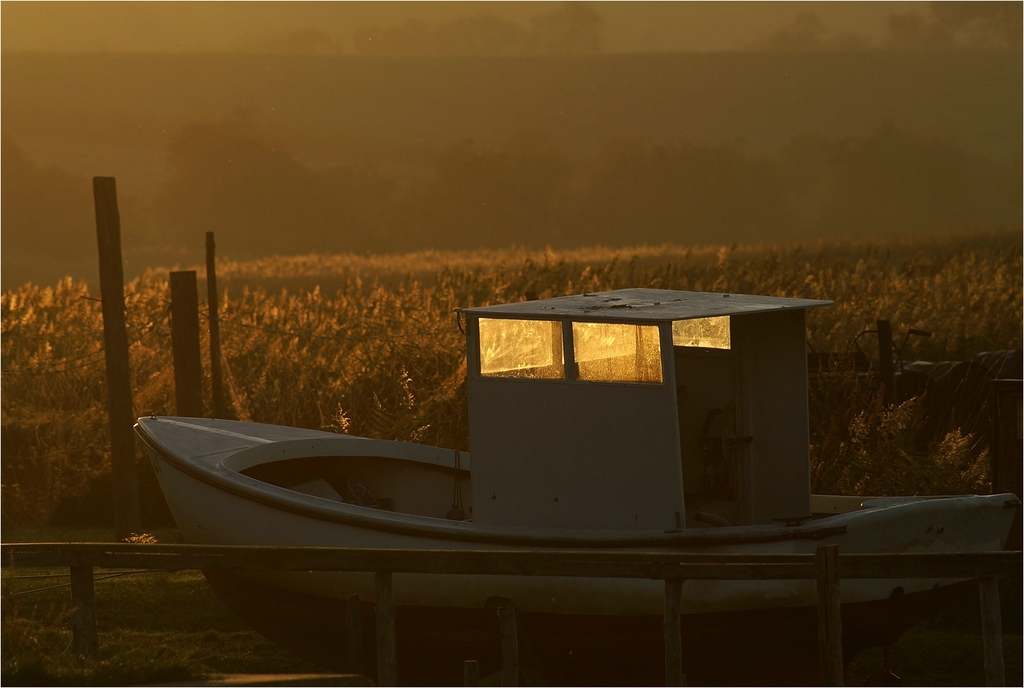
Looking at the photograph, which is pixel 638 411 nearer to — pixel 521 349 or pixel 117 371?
pixel 521 349

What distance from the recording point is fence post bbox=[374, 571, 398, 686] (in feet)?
23.9

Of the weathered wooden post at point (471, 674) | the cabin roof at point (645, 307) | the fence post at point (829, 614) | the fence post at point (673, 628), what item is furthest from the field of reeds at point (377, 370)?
the weathered wooden post at point (471, 674)

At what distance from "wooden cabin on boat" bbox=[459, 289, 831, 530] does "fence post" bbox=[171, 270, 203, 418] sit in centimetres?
651

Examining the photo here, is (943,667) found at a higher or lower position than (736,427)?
lower

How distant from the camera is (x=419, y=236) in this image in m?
72.8

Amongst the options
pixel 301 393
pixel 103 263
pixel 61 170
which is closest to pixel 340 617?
pixel 103 263

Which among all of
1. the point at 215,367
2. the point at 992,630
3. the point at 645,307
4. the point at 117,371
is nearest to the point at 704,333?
the point at 645,307

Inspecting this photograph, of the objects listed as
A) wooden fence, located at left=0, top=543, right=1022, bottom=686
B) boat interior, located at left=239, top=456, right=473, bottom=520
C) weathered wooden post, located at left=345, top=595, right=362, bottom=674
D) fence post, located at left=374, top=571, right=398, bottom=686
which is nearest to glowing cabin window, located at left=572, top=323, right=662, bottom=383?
wooden fence, located at left=0, top=543, right=1022, bottom=686

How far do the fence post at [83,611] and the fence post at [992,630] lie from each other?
527 cm

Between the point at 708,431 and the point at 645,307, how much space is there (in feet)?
3.97

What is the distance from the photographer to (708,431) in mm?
9172

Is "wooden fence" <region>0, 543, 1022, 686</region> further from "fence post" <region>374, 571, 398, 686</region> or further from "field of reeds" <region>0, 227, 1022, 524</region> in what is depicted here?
"field of reeds" <region>0, 227, 1022, 524</region>

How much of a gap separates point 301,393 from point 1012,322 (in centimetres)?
1165

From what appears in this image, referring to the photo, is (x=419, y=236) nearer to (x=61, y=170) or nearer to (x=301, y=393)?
(x=61, y=170)
